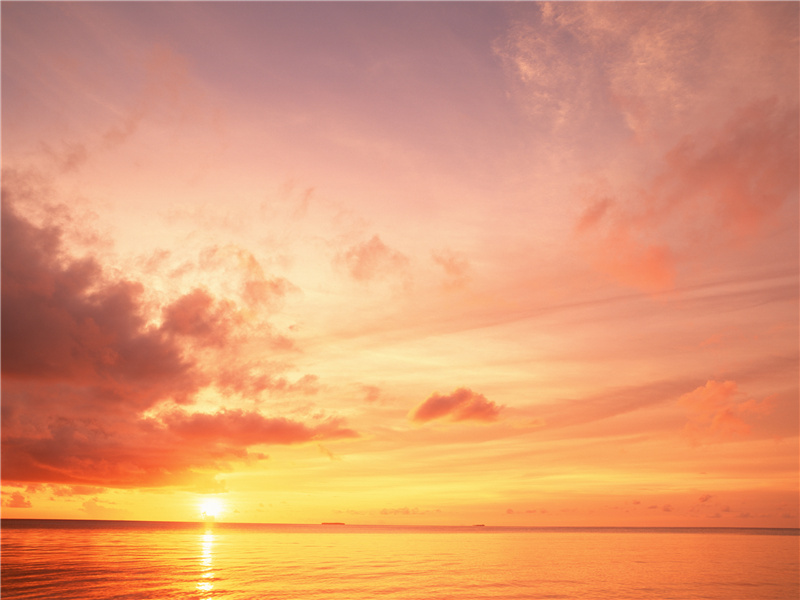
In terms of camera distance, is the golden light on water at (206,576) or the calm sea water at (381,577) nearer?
the calm sea water at (381,577)

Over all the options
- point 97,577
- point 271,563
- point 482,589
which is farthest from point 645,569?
point 97,577

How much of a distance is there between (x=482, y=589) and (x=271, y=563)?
40.7 meters

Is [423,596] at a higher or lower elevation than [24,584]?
lower

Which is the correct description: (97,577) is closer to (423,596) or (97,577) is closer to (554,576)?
(423,596)

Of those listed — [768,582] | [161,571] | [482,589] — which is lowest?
[768,582]

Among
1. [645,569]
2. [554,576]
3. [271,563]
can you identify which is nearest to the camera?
[554,576]

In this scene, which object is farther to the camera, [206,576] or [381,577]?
[381,577]

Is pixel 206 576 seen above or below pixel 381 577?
above

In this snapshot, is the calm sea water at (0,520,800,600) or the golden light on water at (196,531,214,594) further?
the golden light on water at (196,531,214,594)

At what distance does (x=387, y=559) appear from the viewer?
93.4 meters

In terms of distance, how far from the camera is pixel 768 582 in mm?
65938

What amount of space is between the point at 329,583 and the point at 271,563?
2721 centimetres

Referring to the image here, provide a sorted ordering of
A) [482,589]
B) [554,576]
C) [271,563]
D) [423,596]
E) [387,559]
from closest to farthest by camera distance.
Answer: [423,596], [482,589], [554,576], [271,563], [387,559]

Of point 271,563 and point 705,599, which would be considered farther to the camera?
point 271,563
